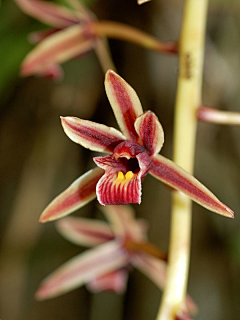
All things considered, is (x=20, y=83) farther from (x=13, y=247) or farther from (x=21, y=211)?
(x=13, y=247)

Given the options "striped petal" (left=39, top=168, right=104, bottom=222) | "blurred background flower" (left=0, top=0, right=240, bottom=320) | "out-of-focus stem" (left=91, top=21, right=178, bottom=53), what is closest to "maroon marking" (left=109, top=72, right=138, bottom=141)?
A: "striped petal" (left=39, top=168, right=104, bottom=222)

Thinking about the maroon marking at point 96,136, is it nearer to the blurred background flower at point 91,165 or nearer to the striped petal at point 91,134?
the striped petal at point 91,134

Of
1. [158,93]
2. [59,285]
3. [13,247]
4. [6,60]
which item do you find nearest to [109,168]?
[59,285]

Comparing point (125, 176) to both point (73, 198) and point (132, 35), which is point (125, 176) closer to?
point (73, 198)

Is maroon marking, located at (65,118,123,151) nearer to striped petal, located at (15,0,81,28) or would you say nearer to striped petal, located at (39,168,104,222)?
striped petal, located at (39,168,104,222)

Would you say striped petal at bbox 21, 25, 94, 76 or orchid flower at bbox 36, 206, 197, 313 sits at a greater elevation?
striped petal at bbox 21, 25, 94, 76

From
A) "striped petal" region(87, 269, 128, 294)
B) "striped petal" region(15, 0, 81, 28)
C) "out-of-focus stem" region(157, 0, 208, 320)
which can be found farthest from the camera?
"striped petal" region(87, 269, 128, 294)
